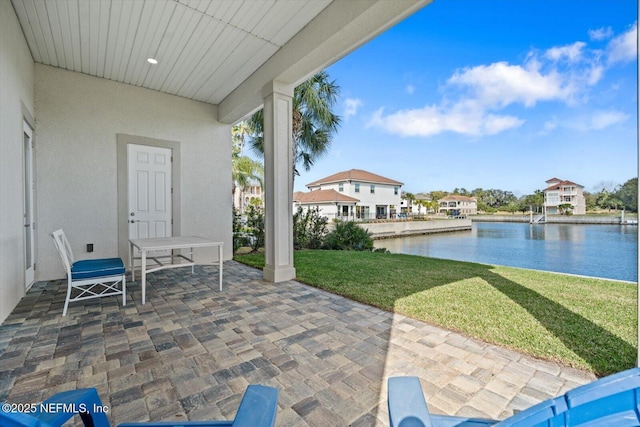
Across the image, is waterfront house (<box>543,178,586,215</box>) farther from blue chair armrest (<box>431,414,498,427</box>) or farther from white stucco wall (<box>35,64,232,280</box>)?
blue chair armrest (<box>431,414,498,427</box>)

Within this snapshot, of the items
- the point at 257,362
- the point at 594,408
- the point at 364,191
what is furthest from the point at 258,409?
the point at 364,191

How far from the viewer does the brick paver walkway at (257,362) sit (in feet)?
5.23

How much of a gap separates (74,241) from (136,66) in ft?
10.2

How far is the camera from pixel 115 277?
126 inches

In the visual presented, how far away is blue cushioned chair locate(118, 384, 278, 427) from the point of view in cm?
75

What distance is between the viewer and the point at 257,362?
2.05 m

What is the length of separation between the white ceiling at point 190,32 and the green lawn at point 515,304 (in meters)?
3.11

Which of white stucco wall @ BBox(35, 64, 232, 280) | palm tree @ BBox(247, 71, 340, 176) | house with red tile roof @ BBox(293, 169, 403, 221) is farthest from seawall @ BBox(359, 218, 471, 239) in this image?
white stucco wall @ BBox(35, 64, 232, 280)

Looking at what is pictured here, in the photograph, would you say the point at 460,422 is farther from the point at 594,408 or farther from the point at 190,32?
the point at 190,32

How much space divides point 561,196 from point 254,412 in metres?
27.3

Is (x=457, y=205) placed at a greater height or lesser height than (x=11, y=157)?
greater

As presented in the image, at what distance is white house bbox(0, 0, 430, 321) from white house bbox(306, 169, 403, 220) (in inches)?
747

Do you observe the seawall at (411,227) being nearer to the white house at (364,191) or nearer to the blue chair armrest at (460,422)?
the white house at (364,191)

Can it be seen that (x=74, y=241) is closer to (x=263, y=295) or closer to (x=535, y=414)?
(x=263, y=295)
